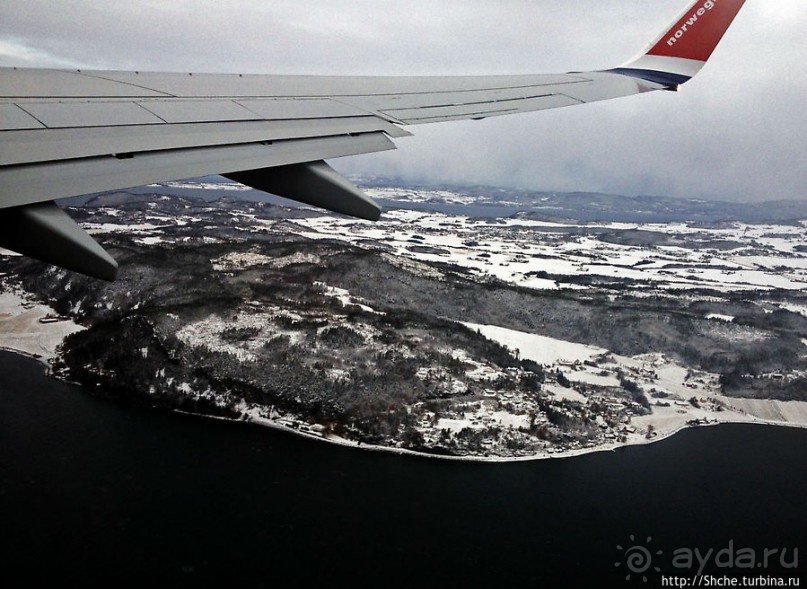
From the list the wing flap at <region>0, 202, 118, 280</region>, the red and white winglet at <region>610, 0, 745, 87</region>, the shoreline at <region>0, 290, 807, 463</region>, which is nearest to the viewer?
the wing flap at <region>0, 202, 118, 280</region>

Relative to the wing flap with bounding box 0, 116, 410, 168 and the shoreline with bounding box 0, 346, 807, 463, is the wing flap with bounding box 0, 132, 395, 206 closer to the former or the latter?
the wing flap with bounding box 0, 116, 410, 168

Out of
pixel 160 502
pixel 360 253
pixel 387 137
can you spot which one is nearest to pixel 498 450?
pixel 160 502

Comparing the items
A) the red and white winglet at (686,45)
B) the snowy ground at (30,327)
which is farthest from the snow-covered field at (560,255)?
the red and white winglet at (686,45)

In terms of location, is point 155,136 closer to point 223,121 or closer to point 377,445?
point 223,121

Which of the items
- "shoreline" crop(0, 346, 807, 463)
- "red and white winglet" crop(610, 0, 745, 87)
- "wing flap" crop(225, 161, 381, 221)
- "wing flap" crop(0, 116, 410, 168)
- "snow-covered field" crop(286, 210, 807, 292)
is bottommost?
"shoreline" crop(0, 346, 807, 463)

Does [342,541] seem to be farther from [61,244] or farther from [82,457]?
[61,244]

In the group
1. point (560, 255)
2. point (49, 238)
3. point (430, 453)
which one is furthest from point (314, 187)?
point (560, 255)

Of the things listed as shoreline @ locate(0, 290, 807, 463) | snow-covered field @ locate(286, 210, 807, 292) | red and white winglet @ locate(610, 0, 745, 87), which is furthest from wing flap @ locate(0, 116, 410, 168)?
snow-covered field @ locate(286, 210, 807, 292)

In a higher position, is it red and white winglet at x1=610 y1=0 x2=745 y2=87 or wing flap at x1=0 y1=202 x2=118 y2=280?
red and white winglet at x1=610 y1=0 x2=745 y2=87
